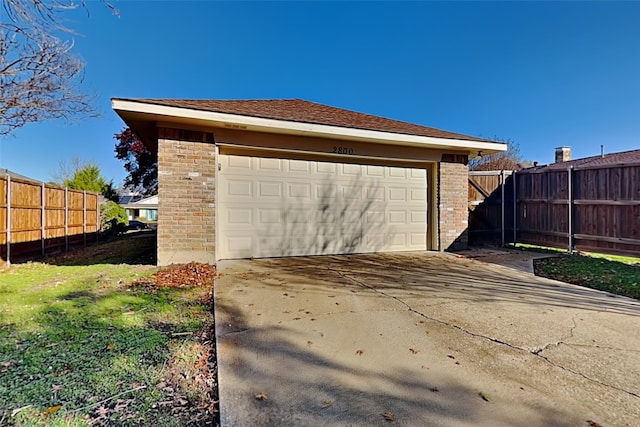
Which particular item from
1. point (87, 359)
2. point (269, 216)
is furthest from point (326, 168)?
point (87, 359)

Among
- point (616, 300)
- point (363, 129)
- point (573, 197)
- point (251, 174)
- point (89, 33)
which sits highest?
point (89, 33)

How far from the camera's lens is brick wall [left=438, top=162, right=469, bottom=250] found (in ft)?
26.7

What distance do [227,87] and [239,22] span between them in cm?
650

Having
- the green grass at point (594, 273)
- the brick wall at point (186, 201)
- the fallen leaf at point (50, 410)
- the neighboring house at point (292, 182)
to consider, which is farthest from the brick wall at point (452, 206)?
the fallen leaf at point (50, 410)

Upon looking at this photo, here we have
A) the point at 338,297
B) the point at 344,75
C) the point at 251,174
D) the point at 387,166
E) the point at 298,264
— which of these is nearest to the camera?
the point at 338,297

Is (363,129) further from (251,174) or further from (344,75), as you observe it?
(344,75)

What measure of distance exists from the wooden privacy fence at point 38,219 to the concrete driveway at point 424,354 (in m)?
6.11

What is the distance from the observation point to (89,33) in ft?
22.6

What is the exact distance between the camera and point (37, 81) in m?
8.31

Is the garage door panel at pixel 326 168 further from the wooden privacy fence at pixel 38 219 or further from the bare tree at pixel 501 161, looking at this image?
the bare tree at pixel 501 161

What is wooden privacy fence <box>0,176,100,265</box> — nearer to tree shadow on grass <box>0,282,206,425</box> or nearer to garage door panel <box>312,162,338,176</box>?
tree shadow on grass <box>0,282,206,425</box>

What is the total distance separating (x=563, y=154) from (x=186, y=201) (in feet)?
54.2

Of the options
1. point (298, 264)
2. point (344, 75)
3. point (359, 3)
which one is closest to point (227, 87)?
point (344, 75)

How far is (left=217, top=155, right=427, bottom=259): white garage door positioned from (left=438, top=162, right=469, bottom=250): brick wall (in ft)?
1.44
